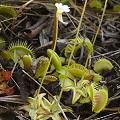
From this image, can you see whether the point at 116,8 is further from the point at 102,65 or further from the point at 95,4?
the point at 102,65

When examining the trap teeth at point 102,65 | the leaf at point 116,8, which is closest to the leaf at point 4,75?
the trap teeth at point 102,65

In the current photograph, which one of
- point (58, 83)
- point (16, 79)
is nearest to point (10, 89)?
point (16, 79)

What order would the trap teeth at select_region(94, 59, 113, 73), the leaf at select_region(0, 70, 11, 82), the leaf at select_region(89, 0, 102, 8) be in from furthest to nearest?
1. the leaf at select_region(89, 0, 102, 8)
2. the trap teeth at select_region(94, 59, 113, 73)
3. the leaf at select_region(0, 70, 11, 82)

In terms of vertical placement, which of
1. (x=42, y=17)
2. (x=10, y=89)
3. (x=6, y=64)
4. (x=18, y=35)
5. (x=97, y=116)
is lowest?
(x=97, y=116)

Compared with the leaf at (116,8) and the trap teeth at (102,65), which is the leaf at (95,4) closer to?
the leaf at (116,8)

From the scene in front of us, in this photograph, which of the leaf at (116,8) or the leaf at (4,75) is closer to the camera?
the leaf at (4,75)

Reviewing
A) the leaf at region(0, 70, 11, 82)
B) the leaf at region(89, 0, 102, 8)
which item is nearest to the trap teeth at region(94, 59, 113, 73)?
the leaf at region(0, 70, 11, 82)

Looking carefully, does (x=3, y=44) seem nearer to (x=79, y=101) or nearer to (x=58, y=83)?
(x=58, y=83)

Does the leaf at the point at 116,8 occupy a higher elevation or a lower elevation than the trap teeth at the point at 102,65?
higher

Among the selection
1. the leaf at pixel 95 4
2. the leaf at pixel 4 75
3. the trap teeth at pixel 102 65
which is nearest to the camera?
the leaf at pixel 4 75

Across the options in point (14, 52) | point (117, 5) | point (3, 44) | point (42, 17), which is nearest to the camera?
point (14, 52)

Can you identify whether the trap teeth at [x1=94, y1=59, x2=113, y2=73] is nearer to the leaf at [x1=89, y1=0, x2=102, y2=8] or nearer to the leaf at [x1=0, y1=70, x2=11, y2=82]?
the leaf at [x1=0, y1=70, x2=11, y2=82]
